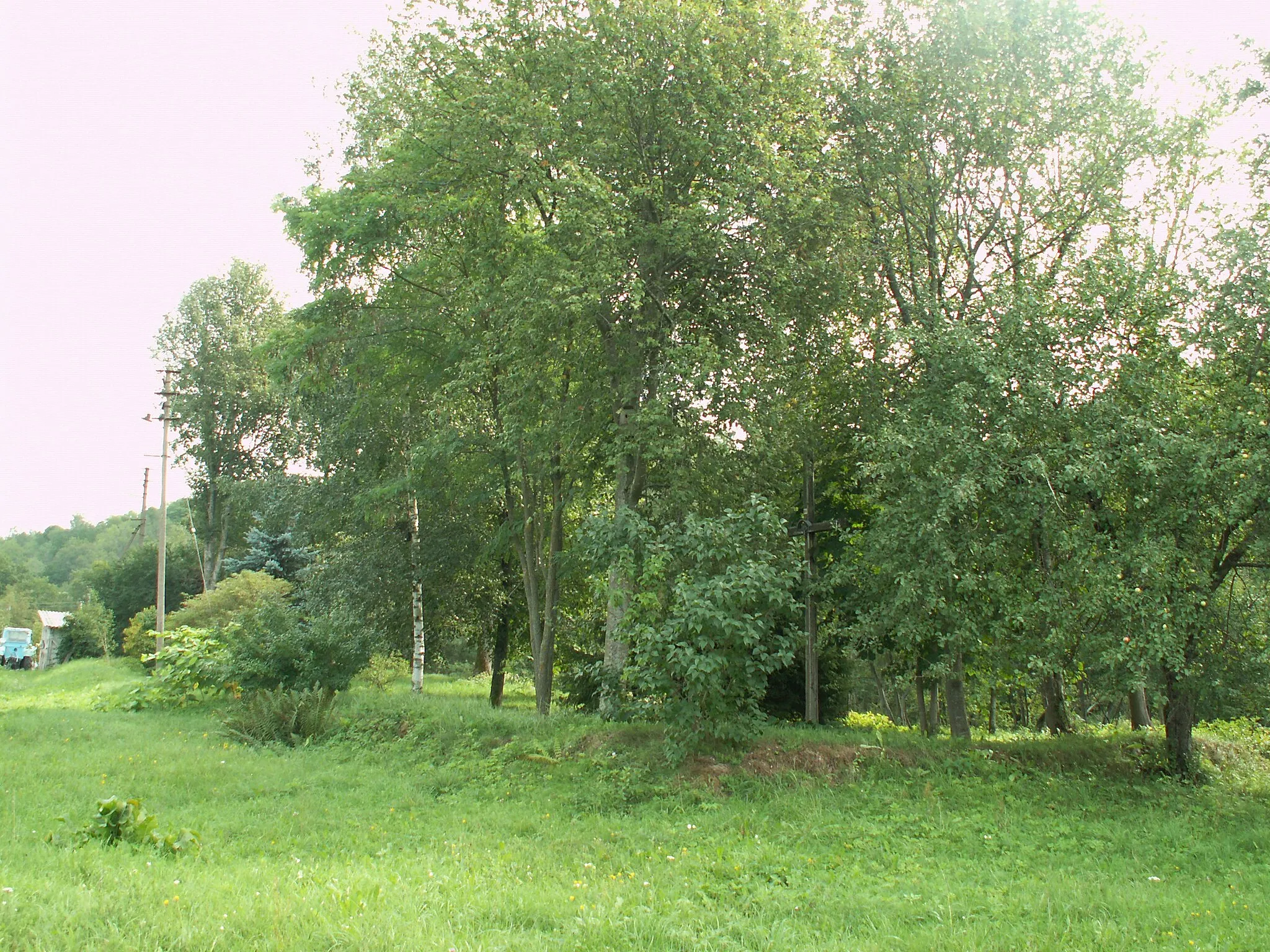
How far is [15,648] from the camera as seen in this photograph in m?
49.1

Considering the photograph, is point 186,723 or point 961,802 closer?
point 961,802

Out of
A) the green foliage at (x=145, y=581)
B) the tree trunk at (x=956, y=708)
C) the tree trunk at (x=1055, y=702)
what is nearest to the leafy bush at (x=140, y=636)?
the green foliage at (x=145, y=581)

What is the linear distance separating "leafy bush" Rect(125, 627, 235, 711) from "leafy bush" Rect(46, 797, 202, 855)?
11.1m

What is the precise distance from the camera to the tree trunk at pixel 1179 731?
435 inches

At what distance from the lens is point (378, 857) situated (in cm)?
711

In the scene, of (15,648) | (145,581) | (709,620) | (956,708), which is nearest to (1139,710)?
(956,708)

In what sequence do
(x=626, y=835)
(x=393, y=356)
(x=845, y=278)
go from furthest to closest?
(x=393, y=356) → (x=845, y=278) → (x=626, y=835)

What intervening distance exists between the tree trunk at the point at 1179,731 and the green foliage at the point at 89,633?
41601 mm

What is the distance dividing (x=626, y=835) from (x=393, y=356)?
1126cm

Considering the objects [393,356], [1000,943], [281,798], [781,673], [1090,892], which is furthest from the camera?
[393,356]

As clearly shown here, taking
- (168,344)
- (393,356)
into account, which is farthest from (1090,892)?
(168,344)

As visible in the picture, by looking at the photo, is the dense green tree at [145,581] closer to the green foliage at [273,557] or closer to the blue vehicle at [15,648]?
the blue vehicle at [15,648]

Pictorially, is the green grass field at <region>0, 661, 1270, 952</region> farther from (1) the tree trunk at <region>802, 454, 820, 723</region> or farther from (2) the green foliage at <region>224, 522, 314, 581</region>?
(2) the green foliage at <region>224, 522, 314, 581</region>

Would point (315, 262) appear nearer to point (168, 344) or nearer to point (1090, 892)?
point (1090, 892)
